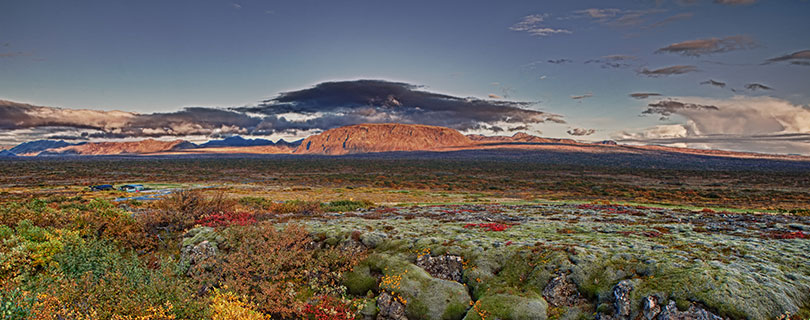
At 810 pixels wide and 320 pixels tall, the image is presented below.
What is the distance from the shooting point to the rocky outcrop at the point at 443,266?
11.9 metres

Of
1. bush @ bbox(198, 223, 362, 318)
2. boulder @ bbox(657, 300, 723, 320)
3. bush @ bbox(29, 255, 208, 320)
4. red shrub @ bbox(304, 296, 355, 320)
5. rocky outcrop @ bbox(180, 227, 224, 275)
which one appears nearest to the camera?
boulder @ bbox(657, 300, 723, 320)

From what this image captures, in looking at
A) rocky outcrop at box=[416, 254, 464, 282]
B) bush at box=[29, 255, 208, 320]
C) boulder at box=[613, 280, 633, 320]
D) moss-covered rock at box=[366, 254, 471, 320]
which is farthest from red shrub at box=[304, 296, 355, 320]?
boulder at box=[613, 280, 633, 320]

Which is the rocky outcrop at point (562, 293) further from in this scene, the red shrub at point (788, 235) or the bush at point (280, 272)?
the red shrub at point (788, 235)

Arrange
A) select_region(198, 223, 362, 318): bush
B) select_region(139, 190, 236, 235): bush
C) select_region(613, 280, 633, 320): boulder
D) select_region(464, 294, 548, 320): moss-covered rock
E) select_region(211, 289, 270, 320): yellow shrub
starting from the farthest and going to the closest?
1. select_region(139, 190, 236, 235): bush
2. select_region(198, 223, 362, 318): bush
3. select_region(464, 294, 548, 320): moss-covered rock
4. select_region(211, 289, 270, 320): yellow shrub
5. select_region(613, 280, 633, 320): boulder

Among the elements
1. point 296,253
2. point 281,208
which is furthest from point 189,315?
point 281,208

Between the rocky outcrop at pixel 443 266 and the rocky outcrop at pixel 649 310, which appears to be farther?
the rocky outcrop at pixel 443 266

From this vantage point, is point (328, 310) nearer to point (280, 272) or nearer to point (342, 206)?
point (280, 272)

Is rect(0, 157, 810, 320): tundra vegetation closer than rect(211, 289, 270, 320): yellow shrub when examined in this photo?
Yes

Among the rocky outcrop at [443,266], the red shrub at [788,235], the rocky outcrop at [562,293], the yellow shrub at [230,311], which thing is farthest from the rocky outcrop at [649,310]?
the red shrub at [788,235]

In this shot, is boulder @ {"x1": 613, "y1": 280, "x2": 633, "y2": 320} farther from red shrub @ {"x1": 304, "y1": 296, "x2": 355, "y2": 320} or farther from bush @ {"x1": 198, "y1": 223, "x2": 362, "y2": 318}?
bush @ {"x1": 198, "y1": 223, "x2": 362, "y2": 318}

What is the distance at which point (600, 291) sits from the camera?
32.2 ft

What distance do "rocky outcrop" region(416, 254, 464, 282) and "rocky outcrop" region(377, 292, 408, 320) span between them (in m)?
1.83

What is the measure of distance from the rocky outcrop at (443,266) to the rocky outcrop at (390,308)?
183 cm

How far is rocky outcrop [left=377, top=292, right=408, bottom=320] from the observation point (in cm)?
1041
